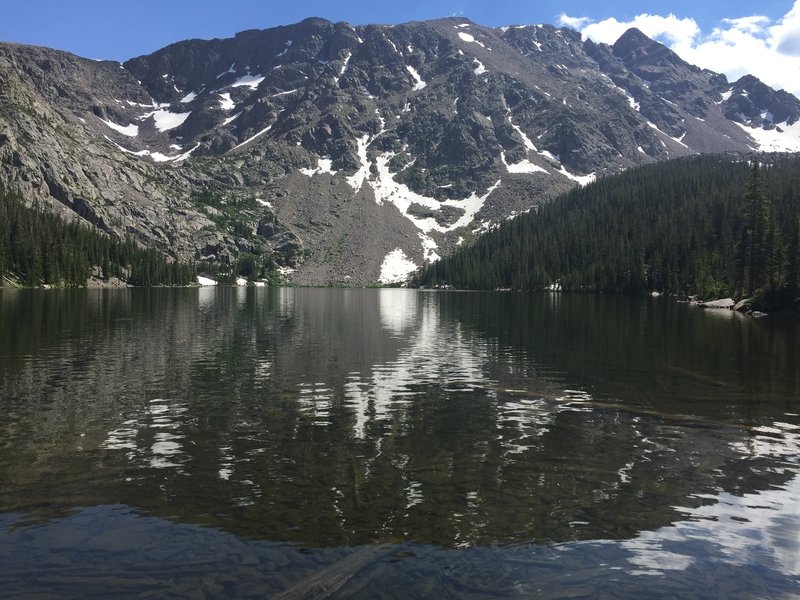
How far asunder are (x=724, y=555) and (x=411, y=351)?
33061mm

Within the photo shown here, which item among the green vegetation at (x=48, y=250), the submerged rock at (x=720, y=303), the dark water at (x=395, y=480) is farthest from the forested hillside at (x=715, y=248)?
the green vegetation at (x=48, y=250)

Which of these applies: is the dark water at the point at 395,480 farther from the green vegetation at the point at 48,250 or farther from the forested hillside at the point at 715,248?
the green vegetation at the point at 48,250

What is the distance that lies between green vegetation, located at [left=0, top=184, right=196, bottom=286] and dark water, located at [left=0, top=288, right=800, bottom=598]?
131 m

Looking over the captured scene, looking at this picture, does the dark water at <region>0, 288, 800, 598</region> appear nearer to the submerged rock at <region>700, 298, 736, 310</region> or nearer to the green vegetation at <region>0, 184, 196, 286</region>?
the submerged rock at <region>700, 298, 736, 310</region>

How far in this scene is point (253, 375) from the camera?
31.8 metres

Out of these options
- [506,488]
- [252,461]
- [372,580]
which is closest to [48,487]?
[252,461]

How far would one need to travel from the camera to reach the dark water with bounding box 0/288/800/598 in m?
10.3

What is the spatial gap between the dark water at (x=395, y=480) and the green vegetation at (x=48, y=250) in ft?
430

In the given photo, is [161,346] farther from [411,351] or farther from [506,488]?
[506,488]

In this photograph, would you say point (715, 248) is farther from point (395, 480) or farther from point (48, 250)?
point (48, 250)

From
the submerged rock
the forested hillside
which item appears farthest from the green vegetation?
the submerged rock

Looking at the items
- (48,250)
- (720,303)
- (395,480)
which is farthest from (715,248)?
(48,250)

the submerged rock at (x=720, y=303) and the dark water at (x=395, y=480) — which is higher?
the submerged rock at (x=720, y=303)

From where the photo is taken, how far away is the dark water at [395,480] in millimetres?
10297
